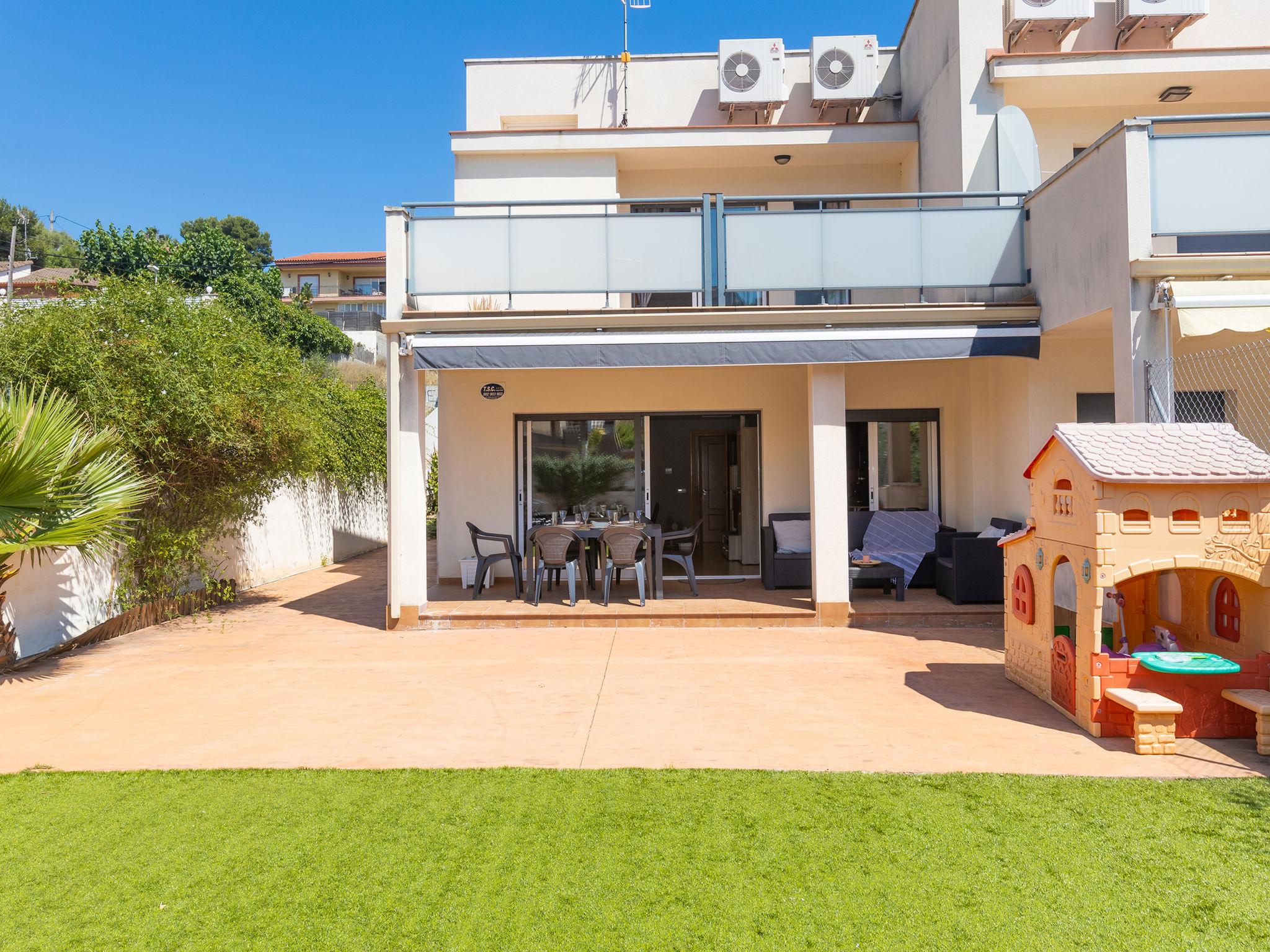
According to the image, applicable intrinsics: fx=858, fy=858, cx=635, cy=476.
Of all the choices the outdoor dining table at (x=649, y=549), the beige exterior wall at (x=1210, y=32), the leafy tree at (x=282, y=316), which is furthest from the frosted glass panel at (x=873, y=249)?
the leafy tree at (x=282, y=316)

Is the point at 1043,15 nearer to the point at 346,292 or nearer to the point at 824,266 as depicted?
the point at 824,266

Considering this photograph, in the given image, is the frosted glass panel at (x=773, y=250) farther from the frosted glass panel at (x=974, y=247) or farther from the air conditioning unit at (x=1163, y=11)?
the air conditioning unit at (x=1163, y=11)

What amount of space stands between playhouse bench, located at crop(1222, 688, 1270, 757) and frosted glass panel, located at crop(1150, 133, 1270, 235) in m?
4.25

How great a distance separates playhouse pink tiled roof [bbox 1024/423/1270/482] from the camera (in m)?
5.50

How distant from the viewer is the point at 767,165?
47.4 ft

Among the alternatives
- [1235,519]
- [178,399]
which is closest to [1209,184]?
[1235,519]

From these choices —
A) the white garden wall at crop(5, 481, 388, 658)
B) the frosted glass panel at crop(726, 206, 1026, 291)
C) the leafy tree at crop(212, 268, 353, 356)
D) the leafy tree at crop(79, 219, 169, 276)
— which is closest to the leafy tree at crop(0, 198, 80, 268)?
the leafy tree at crop(79, 219, 169, 276)

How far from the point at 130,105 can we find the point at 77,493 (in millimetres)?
50685

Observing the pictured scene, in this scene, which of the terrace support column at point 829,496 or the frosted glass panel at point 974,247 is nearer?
the frosted glass panel at point 974,247

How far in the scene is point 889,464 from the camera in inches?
503

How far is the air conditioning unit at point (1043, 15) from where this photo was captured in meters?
11.3

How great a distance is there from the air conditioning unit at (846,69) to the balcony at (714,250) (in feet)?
16.8

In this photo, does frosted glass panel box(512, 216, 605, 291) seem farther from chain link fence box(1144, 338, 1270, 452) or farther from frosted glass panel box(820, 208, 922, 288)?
chain link fence box(1144, 338, 1270, 452)

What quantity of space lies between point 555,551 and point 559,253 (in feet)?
11.6
